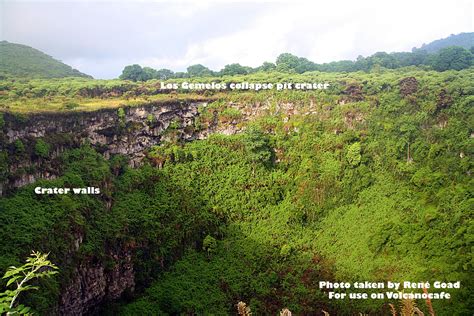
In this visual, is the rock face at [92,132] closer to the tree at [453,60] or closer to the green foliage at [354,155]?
the green foliage at [354,155]

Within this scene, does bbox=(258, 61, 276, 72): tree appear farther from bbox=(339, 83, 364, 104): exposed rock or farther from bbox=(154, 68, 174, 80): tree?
bbox=(339, 83, 364, 104): exposed rock

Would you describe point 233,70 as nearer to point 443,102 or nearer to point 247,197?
point 247,197

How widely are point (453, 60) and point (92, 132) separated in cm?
4339

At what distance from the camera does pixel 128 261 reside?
23.3 meters

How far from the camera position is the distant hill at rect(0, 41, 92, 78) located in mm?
48969

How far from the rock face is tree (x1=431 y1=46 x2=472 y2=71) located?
1238 inches

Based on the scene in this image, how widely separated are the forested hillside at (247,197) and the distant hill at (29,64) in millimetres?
17176

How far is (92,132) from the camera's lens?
28094mm

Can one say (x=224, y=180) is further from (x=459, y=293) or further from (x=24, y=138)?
(x=459, y=293)

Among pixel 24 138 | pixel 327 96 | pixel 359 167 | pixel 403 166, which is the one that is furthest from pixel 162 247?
pixel 327 96

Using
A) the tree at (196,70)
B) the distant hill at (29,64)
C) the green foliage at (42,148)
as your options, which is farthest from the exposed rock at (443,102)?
the distant hill at (29,64)

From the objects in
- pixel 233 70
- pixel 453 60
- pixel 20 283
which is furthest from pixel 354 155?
pixel 20 283

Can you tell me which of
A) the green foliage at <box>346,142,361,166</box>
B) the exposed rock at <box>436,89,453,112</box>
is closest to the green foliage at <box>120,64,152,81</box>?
the green foliage at <box>346,142,361,166</box>

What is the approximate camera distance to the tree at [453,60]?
152 feet
